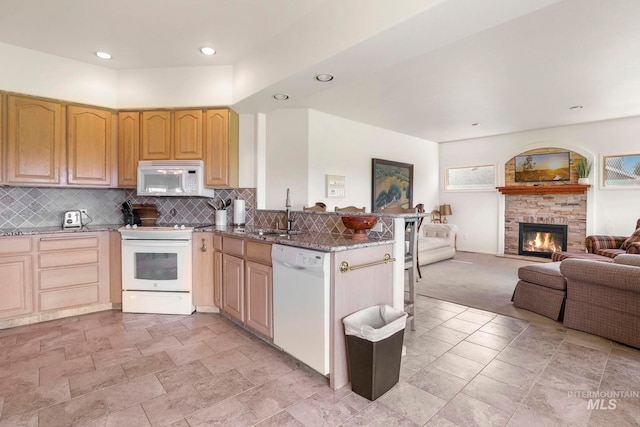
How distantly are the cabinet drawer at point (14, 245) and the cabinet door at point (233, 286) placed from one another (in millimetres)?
1842

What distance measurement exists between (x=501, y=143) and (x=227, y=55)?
20.0 ft

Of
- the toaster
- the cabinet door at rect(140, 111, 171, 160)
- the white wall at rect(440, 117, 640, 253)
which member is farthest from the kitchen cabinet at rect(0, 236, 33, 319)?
the white wall at rect(440, 117, 640, 253)

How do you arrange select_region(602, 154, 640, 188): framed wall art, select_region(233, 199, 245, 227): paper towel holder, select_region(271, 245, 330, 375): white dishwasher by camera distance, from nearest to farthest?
1. select_region(271, 245, 330, 375): white dishwasher
2. select_region(233, 199, 245, 227): paper towel holder
3. select_region(602, 154, 640, 188): framed wall art

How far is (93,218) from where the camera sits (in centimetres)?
388

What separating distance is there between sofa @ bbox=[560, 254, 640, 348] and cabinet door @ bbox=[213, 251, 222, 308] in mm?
3355

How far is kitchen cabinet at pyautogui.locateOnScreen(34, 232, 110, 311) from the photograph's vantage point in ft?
10.2

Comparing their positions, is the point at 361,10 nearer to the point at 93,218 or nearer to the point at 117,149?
the point at 117,149

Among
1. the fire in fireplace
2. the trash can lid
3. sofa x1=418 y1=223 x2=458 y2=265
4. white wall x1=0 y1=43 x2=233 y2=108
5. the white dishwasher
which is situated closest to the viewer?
the trash can lid

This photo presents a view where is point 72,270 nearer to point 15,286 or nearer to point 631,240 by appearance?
point 15,286

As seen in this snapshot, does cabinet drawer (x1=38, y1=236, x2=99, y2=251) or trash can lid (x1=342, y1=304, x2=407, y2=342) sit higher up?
cabinet drawer (x1=38, y1=236, x2=99, y2=251)

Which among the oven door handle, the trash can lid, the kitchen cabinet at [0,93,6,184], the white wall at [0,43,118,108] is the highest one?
the white wall at [0,43,118,108]

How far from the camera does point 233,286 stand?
9.89 feet

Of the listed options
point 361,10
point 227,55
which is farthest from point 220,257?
point 361,10

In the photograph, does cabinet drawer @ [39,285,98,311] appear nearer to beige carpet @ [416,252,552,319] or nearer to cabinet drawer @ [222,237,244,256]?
cabinet drawer @ [222,237,244,256]
